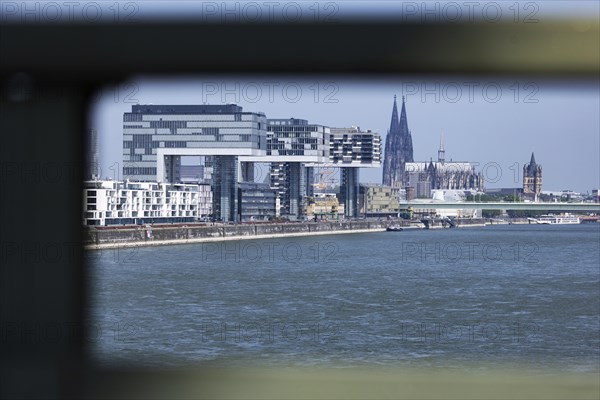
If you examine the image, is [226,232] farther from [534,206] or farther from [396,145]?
[396,145]

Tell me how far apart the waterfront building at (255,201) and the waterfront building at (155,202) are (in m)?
2.78

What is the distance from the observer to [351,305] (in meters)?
20.0

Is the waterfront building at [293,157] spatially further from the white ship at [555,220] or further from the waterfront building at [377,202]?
the white ship at [555,220]

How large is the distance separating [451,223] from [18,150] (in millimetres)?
65468

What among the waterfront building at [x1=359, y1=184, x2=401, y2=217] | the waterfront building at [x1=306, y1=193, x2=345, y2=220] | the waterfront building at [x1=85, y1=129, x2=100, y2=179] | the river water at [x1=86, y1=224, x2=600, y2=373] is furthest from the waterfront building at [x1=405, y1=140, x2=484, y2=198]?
the waterfront building at [x1=85, y1=129, x2=100, y2=179]

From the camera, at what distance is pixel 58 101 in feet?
3.77

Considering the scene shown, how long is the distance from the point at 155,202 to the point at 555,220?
3331 centimetres

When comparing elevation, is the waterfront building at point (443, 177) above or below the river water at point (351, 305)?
above

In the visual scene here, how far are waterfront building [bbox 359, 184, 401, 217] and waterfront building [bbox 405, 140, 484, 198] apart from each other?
1.70 meters

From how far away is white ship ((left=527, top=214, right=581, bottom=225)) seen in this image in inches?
2682

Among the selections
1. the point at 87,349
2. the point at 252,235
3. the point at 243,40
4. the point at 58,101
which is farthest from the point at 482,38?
the point at 252,235

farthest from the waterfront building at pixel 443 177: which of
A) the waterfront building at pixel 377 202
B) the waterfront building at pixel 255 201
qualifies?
the waterfront building at pixel 255 201

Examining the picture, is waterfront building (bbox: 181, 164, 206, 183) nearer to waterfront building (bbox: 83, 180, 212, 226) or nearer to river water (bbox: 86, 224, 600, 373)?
waterfront building (bbox: 83, 180, 212, 226)

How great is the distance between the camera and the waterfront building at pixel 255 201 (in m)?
55.2
